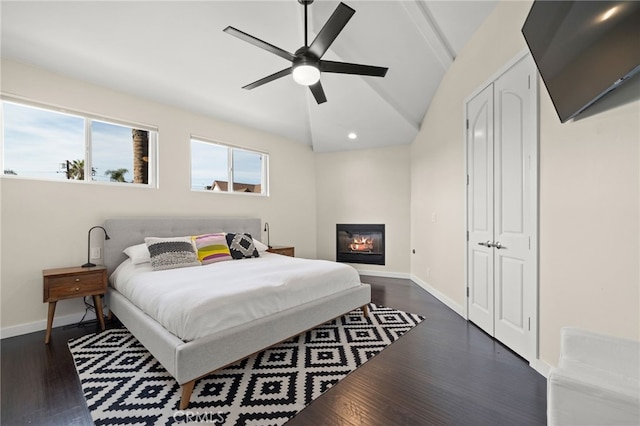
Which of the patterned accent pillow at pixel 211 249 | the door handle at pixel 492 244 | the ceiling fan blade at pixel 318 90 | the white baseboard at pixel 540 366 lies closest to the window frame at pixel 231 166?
the patterned accent pillow at pixel 211 249

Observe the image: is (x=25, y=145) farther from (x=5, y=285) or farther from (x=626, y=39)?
(x=626, y=39)

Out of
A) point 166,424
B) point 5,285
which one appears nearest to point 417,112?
point 166,424

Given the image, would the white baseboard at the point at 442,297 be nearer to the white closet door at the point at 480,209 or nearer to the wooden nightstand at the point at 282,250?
the white closet door at the point at 480,209

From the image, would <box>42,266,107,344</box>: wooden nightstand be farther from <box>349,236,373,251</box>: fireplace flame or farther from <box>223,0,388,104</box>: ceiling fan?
<box>349,236,373,251</box>: fireplace flame

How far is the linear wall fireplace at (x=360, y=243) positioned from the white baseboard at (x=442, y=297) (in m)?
0.94

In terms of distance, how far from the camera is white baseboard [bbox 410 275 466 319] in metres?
3.26

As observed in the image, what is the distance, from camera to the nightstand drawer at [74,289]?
2.53 m

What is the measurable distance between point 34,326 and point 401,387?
3.52 metres

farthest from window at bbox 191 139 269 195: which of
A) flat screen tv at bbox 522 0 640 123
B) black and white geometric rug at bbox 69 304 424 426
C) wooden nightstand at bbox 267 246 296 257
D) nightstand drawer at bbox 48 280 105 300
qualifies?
flat screen tv at bbox 522 0 640 123

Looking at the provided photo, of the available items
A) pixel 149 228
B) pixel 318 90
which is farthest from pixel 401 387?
pixel 149 228

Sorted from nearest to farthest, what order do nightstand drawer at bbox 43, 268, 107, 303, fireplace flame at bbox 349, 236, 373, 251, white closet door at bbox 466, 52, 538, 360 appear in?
white closet door at bbox 466, 52, 538, 360 → nightstand drawer at bbox 43, 268, 107, 303 → fireplace flame at bbox 349, 236, 373, 251

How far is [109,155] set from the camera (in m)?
3.40

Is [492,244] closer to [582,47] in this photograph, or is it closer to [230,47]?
[582,47]

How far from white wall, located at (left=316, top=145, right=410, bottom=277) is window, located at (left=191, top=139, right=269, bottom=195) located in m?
1.44
